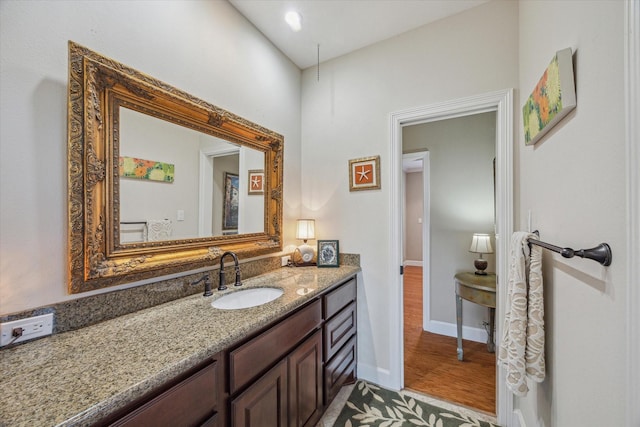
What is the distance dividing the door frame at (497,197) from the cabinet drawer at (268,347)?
81cm

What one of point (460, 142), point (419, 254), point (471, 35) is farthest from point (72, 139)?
point (419, 254)

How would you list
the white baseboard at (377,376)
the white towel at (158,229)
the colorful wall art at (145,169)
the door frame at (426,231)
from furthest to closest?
the door frame at (426,231)
the white baseboard at (377,376)
the white towel at (158,229)
the colorful wall art at (145,169)

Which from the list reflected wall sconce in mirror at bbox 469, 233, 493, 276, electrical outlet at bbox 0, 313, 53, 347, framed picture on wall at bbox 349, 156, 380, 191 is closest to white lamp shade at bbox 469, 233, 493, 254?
reflected wall sconce in mirror at bbox 469, 233, 493, 276

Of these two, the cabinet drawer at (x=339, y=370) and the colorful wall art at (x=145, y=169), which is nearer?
the colorful wall art at (x=145, y=169)

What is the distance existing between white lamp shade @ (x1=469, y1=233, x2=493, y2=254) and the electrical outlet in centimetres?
298

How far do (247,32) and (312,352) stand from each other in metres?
2.25

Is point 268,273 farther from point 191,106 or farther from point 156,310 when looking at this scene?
point 191,106

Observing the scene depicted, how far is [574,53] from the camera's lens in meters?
0.87

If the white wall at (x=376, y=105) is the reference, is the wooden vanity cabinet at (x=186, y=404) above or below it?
below

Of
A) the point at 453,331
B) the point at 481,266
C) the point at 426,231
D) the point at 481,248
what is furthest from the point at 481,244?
the point at 453,331

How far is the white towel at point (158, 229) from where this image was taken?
1270 millimetres

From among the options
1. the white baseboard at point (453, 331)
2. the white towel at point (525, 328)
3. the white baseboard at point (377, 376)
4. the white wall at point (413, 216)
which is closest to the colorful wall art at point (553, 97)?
the white towel at point (525, 328)

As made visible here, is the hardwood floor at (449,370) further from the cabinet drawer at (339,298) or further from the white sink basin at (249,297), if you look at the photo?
the white sink basin at (249,297)

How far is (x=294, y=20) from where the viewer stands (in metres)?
1.81
